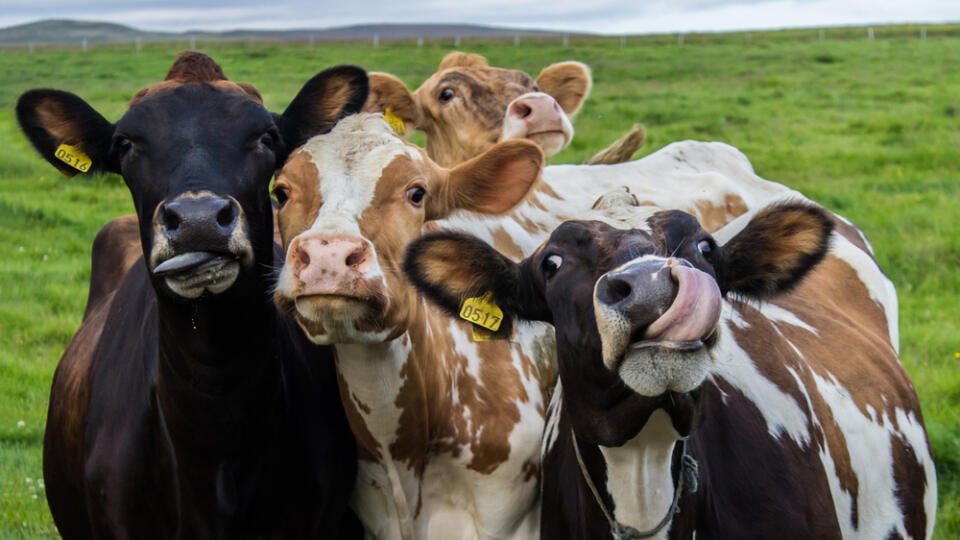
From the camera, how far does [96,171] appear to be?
15.3 ft

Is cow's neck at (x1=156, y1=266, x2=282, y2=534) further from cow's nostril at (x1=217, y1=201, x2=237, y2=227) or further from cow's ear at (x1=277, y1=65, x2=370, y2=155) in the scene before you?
cow's ear at (x1=277, y1=65, x2=370, y2=155)

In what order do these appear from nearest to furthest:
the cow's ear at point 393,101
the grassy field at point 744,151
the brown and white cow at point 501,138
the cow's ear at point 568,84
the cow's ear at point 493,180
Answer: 1. the cow's ear at point 493,180
2. the brown and white cow at point 501,138
3. the cow's ear at point 393,101
4. the cow's ear at point 568,84
5. the grassy field at point 744,151

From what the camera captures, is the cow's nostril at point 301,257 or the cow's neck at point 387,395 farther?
the cow's neck at point 387,395

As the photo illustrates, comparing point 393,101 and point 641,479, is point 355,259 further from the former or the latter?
point 393,101

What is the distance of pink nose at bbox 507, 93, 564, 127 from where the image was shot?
6164 mm

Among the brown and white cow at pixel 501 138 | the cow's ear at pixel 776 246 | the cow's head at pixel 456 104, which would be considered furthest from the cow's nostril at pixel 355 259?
the cow's head at pixel 456 104

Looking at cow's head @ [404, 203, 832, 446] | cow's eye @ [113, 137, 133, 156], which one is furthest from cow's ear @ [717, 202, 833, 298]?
cow's eye @ [113, 137, 133, 156]

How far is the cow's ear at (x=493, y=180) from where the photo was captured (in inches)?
191

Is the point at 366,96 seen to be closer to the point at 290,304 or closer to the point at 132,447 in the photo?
the point at 290,304

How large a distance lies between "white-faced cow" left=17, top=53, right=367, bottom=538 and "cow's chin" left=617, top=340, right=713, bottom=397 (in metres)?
1.32

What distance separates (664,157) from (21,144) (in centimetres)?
1195

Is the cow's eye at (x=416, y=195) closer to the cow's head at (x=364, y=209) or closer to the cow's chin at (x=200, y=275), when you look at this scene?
the cow's head at (x=364, y=209)

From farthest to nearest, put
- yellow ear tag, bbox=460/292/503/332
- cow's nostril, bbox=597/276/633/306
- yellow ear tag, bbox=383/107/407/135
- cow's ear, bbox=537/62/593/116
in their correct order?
cow's ear, bbox=537/62/593/116 < yellow ear tag, bbox=383/107/407/135 < yellow ear tag, bbox=460/292/503/332 < cow's nostril, bbox=597/276/633/306

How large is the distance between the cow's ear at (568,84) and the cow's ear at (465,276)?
3.94 m
